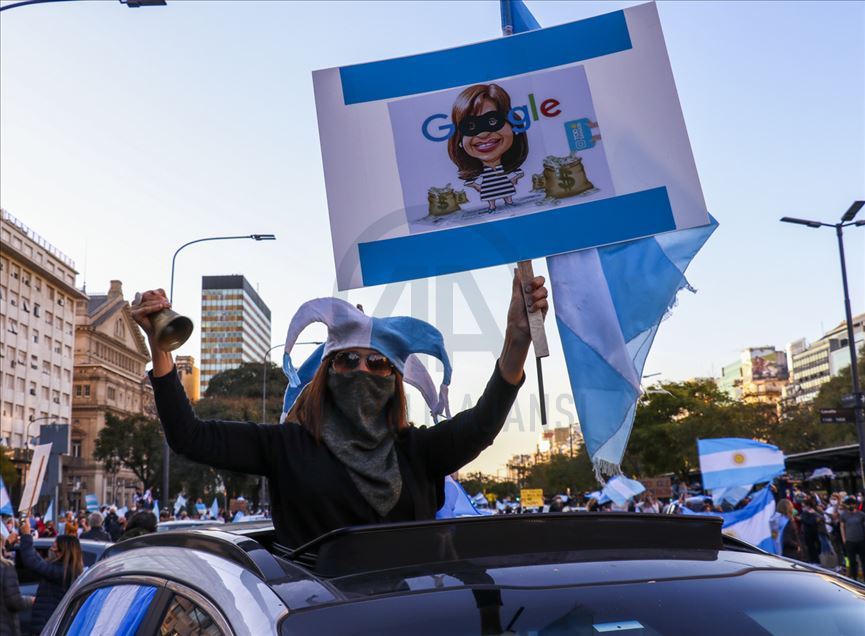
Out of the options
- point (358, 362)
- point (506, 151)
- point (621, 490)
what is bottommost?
point (358, 362)

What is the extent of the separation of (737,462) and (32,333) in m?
85.8

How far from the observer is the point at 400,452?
3.49m

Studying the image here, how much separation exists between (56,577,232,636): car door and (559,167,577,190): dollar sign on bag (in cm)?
247

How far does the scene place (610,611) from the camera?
184 cm

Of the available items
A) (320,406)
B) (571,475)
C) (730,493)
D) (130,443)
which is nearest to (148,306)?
(320,406)

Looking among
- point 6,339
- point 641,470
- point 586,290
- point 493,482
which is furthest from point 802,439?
point 493,482

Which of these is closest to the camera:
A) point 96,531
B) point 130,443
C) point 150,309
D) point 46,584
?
point 150,309

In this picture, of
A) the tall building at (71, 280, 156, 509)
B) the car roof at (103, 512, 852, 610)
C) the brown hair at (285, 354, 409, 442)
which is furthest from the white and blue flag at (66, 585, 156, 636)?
the tall building at (71, 280, 156, 509)

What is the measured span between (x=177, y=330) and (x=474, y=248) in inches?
63.6

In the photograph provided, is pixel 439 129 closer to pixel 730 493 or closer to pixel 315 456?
pixel 315 456

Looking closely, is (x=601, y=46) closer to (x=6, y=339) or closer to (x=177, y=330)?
(x=177, y=330)

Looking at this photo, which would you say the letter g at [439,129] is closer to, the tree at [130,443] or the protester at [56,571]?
the protester at [56,571]

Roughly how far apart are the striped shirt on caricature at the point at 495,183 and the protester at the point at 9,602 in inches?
255

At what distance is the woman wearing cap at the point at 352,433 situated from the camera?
3221mm
